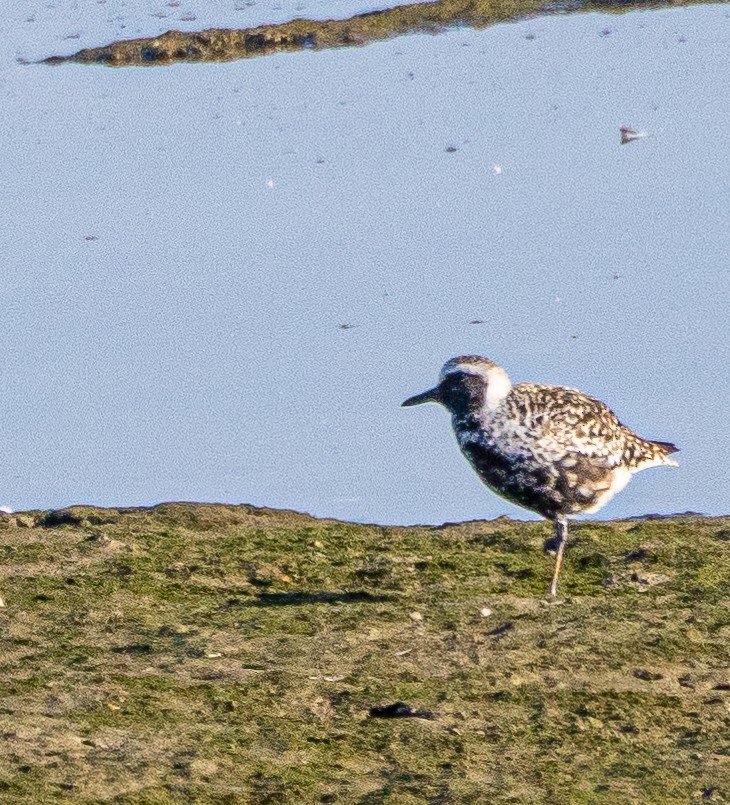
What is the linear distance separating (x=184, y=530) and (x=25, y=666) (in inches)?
91.3

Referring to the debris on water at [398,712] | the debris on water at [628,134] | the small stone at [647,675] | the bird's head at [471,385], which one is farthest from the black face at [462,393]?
the debris on water at [628,134]

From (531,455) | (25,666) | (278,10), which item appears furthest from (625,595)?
(278,10)

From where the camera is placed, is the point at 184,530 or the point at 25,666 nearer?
the point at 25,666

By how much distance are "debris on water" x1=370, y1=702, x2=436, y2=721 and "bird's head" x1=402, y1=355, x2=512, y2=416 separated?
255cm

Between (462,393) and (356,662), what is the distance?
228cm

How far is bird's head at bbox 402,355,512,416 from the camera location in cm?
859

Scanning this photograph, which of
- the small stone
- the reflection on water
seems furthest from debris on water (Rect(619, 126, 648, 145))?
the small stone

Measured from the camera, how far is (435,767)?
581 cm

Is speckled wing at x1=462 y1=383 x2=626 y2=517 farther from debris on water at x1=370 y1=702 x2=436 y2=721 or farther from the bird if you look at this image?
debris on water at x1=370 y1=702 x2=436 y2=721

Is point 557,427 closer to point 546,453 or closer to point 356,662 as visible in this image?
point 546,453

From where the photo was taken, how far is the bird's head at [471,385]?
28.2 ft

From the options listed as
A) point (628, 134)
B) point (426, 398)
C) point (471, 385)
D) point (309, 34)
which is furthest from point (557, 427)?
point (309, 34)

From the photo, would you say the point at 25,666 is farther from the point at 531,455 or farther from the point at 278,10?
the point at 278,10

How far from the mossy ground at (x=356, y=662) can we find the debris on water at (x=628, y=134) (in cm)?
693
